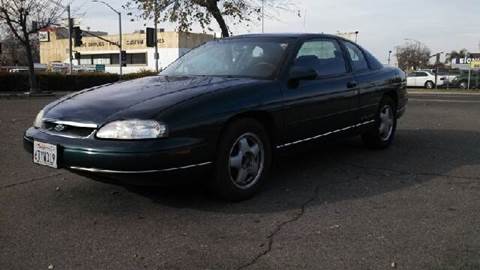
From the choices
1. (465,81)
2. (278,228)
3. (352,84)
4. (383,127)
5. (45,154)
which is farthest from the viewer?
(465,81)

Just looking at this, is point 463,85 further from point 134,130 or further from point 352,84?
point 134,130

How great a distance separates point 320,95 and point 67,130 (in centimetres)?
247

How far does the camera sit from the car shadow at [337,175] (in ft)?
14.6

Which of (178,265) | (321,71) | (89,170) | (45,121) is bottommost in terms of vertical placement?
(178,265)

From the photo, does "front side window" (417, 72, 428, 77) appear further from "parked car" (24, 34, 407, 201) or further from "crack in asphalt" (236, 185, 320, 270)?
"crack in asphalt" (236, 185, 320, 270)

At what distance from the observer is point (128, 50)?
81875 millimetres

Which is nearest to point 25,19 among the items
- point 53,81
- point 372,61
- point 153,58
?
point 53,81

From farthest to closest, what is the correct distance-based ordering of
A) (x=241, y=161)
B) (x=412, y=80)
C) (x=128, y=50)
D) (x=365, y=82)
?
(x=128, y=50)
(x=412, y=80)
(x=365, y=82)
(x=241, y=161)

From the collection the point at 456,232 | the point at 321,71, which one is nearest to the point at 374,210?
the point at 456,232

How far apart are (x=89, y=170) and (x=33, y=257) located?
79 centimetres

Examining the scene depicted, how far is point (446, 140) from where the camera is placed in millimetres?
7969

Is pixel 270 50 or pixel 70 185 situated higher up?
pixel 270 50

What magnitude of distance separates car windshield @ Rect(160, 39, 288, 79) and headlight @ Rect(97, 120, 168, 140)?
→ 4.44 feet

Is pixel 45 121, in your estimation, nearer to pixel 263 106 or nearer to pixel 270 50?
pixel 263 106
